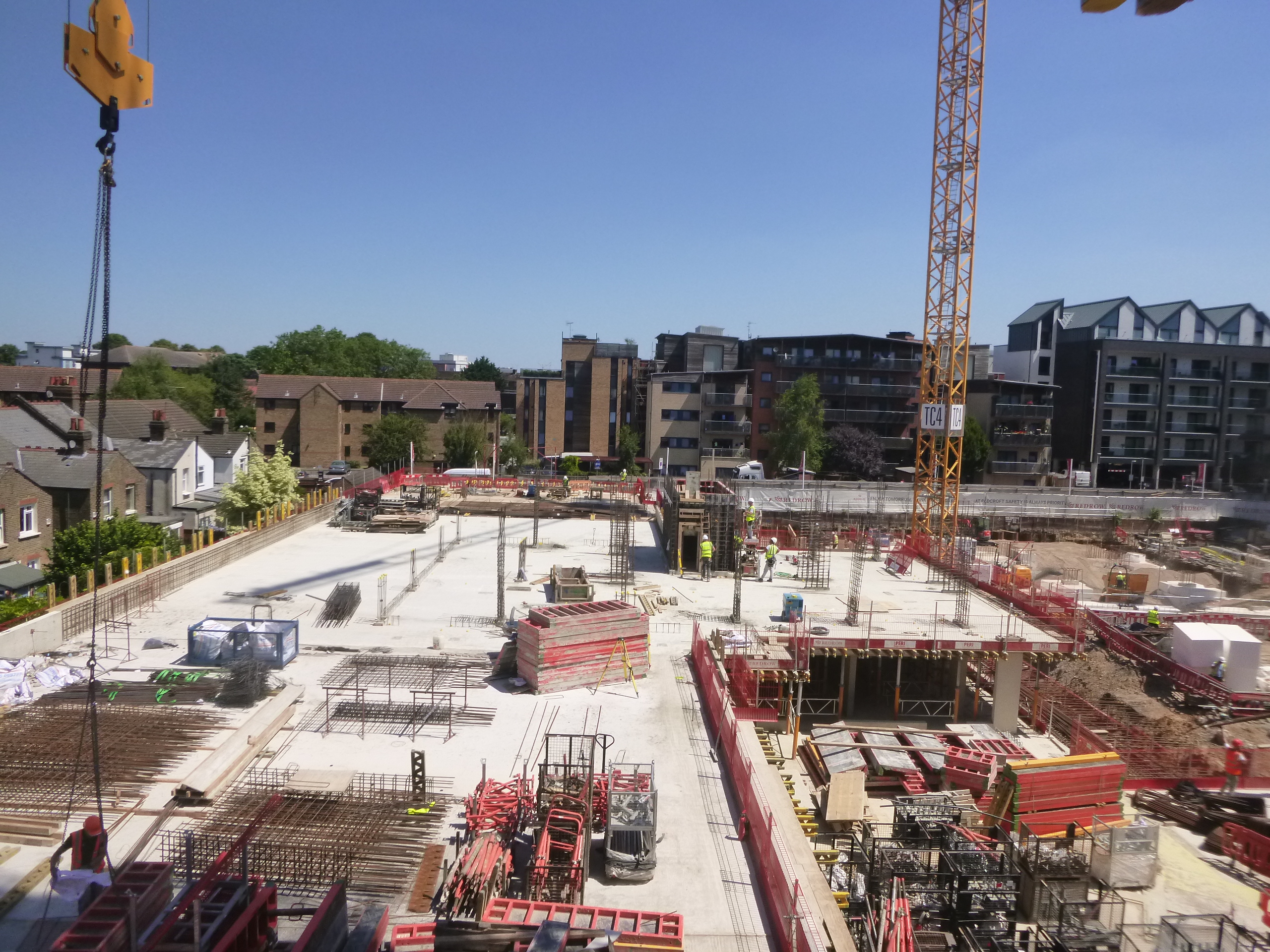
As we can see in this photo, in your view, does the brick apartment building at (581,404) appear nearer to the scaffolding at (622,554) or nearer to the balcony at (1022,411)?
the balcony at (1022,411)

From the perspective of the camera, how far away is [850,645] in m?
19.6

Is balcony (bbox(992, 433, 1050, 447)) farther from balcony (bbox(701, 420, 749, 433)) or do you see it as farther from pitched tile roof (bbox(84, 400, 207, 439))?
pitched tile roof (bbox(84, 400, 207, 439))

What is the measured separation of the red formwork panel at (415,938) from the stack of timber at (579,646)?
8.02m

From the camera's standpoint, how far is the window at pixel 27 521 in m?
25.0

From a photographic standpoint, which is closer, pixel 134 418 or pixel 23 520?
pixel 23 520

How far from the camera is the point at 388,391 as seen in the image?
60.4 metres

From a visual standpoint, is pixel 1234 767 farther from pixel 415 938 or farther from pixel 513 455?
pixel 513 455

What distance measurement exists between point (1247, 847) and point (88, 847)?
16340mm

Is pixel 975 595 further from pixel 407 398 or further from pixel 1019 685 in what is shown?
pixel 407 398

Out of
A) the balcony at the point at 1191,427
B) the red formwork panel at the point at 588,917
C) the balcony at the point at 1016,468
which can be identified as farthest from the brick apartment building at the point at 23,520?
the balcony at the point at 1191,427

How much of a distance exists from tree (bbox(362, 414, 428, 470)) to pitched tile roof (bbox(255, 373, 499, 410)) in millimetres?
3217

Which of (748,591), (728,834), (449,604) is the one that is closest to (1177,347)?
(748,591)

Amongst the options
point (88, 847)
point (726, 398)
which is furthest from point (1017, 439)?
point (88, 847)

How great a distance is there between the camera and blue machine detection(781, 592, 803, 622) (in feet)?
69.5
